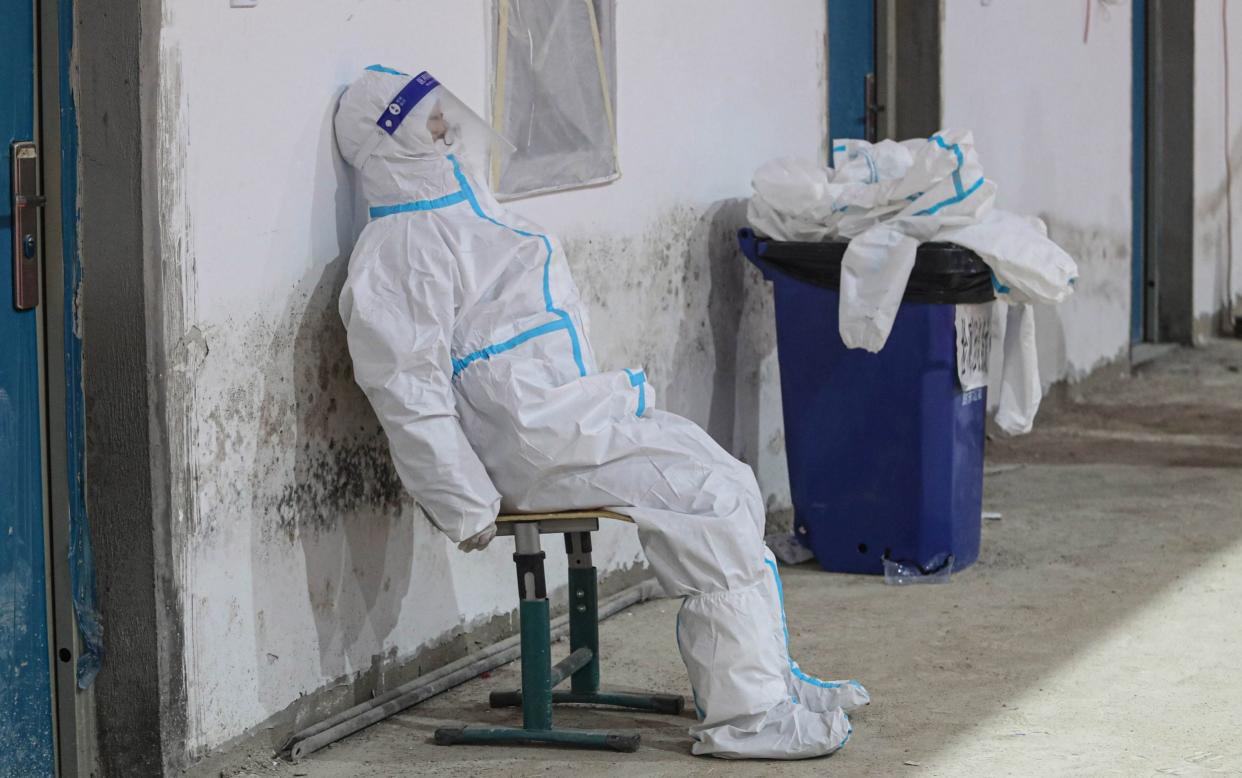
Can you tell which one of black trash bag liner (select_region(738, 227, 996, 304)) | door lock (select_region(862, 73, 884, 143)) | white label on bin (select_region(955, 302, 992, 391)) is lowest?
white label on bin (select_region(955, 302, 992, 391))

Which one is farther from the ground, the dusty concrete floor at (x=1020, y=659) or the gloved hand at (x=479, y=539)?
the gloved hand at (x=479, y=539)

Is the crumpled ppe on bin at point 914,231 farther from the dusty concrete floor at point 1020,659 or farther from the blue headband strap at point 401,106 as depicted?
the blue headband strap at point 401,106

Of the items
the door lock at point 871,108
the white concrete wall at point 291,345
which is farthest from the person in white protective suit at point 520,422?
the door lock at point 871,108

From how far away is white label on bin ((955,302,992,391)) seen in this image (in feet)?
15.2

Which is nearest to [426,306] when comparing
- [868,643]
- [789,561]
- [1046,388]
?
[868,643]

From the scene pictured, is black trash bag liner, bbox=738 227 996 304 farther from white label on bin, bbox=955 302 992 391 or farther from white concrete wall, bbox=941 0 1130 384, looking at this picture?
white concrete wall, bbox=941 0 1130 384

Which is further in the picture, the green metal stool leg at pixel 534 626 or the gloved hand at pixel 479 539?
the green metal stool leg at pixel 534 626

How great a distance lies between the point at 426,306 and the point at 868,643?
1.52m

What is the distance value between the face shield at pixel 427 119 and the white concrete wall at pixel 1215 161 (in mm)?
7124

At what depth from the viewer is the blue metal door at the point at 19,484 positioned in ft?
9.46

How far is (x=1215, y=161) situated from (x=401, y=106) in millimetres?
7944

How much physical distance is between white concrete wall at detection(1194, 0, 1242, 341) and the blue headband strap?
725 cm

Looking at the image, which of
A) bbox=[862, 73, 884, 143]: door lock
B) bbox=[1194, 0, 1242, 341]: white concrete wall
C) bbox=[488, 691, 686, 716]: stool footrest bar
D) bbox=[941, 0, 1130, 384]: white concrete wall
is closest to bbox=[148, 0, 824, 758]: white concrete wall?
bbox=[488, 691, 686, 716]: stool footrest bar

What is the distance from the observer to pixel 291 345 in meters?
3.35
